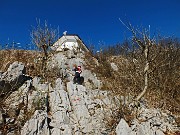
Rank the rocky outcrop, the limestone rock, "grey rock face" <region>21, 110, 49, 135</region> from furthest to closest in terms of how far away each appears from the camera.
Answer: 1. the rocky outcrop
2. the limestone rock
3. "grey rock face" <region>21, 110, 49, 135</region>

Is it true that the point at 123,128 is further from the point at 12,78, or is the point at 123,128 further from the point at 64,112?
the point at 12,78

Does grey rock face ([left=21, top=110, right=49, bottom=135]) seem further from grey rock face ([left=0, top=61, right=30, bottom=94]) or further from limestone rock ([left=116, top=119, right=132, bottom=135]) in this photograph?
limestone rock ([left=116, top=119, right=132, bottom=135])

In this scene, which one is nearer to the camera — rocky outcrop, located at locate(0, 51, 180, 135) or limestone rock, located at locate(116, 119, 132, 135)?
limestone rock, located at locate(116, 119, 132, 135)

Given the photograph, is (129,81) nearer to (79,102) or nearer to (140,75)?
(140,75)

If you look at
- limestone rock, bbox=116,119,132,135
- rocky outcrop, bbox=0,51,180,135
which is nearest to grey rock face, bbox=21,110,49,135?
rocky outcrop, bbox=0,51,180,135

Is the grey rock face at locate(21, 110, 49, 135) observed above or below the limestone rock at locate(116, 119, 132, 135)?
above

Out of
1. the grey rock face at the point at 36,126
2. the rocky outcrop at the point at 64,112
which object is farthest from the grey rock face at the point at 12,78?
the grey rock face at the point at 36,126

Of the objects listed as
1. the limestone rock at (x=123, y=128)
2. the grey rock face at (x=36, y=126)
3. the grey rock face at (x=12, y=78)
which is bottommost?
the limestone rock at (x=123, y=128)

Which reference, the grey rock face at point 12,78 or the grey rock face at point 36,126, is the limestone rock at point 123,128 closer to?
the grey rock face at point 36,126

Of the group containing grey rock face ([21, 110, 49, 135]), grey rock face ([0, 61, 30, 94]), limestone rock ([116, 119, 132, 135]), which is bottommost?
limestone rock ([116, 119, 132, 135])

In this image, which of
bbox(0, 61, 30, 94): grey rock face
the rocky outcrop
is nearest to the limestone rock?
the rocky outcrop

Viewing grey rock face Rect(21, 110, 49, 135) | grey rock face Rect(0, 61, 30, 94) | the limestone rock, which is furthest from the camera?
grey rock face Rect(0, 61, 30, 94)

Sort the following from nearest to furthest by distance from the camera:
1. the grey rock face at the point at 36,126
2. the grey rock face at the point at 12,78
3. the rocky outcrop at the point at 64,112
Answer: the grey rock face at the point at 36,126 < the rocky outcrop at the point at 64,112 < the grey rock face at the point at 12,78

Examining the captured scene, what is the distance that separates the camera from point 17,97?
1456 centimetres
